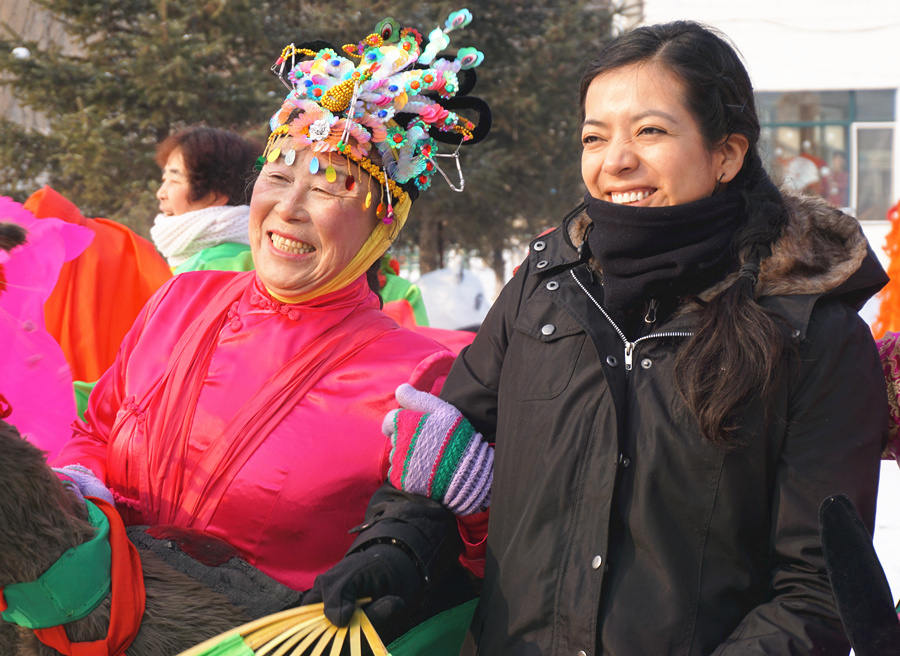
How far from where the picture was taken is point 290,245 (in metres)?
2.44

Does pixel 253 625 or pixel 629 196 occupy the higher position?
pixel 629 196

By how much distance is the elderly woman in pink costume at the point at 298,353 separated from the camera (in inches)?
88.9

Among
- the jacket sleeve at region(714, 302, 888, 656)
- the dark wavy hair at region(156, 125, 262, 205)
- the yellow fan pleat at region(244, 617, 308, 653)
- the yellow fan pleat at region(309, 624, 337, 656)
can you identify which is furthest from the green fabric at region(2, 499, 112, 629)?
the dark wavy hair at region(156, 125, 262, 205)

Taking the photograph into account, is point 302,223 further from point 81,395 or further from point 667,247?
point 667,247

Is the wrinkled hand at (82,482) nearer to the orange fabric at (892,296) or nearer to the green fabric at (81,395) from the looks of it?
the green fabric at (81,395)

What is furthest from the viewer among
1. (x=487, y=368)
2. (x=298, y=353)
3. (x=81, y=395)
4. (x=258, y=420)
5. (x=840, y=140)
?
(x=840, y=140)

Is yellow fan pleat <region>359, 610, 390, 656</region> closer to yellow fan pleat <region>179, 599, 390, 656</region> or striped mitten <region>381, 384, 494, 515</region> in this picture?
yellow fan pleat <region>179, 599, 390, 656</region>

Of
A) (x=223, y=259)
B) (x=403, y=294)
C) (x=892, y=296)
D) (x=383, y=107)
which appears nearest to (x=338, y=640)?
(x=383, y=107)

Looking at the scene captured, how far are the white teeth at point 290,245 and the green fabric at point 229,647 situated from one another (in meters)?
1.03

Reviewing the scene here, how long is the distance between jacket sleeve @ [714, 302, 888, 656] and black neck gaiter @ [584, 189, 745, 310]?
0.73 feet

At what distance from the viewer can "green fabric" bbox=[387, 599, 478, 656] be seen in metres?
2.04

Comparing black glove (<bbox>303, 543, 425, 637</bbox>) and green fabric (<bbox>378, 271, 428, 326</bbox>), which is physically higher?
black glove (<bbox>303, 543, 425, 637</bbox>)

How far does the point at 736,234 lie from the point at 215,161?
317 centimetres

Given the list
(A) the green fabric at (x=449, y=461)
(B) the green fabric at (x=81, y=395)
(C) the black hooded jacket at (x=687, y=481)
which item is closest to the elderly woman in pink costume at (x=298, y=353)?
(B) the green fabric at (x=81, y=395)
